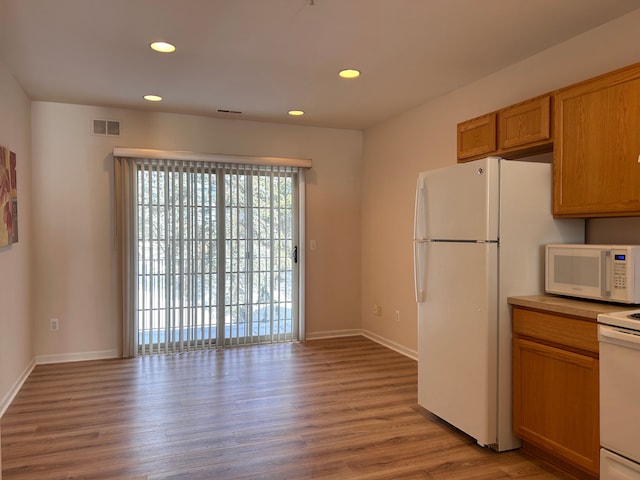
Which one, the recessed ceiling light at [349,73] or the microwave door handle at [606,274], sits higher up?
the recessed ceiling light at [349,73]

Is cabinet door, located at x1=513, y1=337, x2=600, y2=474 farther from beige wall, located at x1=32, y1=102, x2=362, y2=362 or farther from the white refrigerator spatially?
beige wall, located at x1=32, y1=102, x2=362, y2=362

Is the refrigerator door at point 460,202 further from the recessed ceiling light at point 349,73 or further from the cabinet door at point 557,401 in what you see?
the recessed ceiling light at point 349,73

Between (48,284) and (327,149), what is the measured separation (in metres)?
3.37

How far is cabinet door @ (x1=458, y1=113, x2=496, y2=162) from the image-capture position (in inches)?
126

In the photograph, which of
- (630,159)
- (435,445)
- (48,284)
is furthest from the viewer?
(48,284)

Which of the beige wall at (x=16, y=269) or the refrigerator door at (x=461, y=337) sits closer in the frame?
the refrigerator door at (x=461, y=337)

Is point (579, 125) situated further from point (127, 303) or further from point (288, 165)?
point (127, 303)

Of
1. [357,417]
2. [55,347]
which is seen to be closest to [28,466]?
[357,417]

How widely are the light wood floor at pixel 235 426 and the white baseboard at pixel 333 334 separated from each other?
104 cm

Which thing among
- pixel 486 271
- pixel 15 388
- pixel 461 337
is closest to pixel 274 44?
pixel 486 271

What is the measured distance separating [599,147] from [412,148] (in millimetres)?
2320

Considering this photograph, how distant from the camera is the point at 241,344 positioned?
5.14m

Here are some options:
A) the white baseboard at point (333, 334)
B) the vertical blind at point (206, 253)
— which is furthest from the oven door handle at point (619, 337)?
the white baseboard at point (333, 334)

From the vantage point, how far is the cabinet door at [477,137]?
10.5 feet
